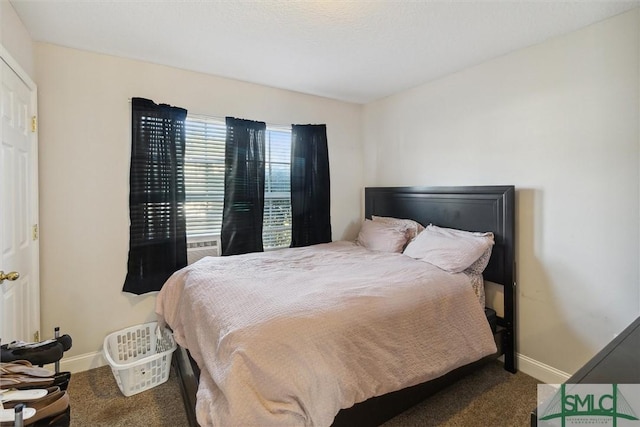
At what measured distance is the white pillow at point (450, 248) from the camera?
2.26 meters

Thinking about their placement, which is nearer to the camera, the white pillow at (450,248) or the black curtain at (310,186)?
the white pillow at (450,248)

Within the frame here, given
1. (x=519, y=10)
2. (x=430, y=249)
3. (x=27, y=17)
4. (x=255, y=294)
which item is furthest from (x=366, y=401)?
(x=27, y=17)

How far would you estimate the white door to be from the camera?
164 centimetres

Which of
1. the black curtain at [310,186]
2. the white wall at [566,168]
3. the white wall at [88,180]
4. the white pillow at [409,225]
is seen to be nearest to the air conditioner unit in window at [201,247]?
the white wall at [88,180]

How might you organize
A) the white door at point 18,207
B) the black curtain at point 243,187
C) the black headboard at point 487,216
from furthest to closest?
the black curtain at point 243,187
the black headboard at point 487,216
the white door at point 18,207

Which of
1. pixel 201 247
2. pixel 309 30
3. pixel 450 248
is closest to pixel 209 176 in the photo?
pixel 201 247

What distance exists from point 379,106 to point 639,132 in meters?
2.30

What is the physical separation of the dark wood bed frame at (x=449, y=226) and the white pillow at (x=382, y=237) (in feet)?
0.97

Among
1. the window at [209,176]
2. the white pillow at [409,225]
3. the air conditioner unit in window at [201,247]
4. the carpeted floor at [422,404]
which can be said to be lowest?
the carpeted floor at [422,404]

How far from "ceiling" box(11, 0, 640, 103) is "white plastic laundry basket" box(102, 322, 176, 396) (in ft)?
7.15

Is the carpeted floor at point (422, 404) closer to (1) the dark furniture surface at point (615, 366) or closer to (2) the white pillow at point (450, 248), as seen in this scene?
(2) the white pillow at point (450, 248)

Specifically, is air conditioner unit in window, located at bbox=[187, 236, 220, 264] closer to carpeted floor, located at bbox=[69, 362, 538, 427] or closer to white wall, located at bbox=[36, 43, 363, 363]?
white wall, located at bbox=[36, 43, 363, 363]

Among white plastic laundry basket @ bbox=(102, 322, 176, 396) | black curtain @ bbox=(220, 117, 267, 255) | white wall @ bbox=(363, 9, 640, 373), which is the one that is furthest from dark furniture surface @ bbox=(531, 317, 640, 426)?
black curtain @ bbox=(220, 117, 267, 255)

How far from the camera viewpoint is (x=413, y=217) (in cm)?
314
